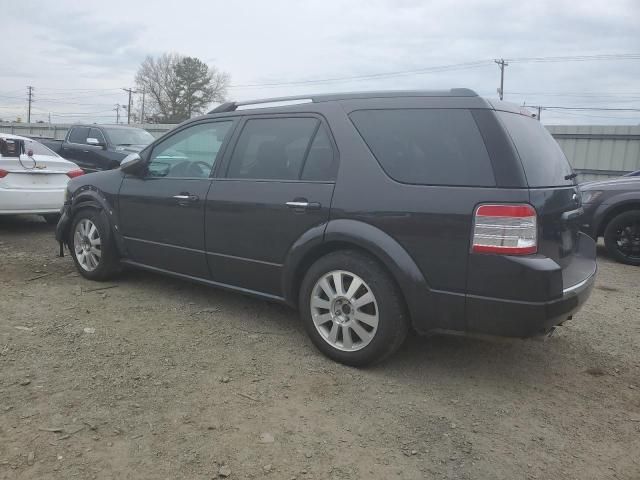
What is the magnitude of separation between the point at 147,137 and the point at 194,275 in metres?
9.72

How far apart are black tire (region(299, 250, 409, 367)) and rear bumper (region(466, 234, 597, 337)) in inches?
16.9

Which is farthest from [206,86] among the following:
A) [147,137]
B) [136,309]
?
[136,309]

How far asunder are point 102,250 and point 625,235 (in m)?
6.52

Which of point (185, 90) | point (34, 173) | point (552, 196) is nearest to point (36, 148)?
point (34, 173)

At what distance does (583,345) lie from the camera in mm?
4070

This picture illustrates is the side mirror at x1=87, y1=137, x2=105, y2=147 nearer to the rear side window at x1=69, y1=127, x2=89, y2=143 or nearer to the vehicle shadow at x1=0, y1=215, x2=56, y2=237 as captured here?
the rear side window at x1=69, y1=127, x2=89, y2=143

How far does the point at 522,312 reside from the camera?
2900mm

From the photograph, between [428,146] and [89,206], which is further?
[89,206]

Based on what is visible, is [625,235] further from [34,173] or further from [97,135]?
[97,135]

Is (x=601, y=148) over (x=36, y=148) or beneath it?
over

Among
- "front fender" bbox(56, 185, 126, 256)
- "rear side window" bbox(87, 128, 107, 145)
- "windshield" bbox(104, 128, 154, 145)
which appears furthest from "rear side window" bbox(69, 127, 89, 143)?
"front fender" bbox(56, 185, 126, 256)

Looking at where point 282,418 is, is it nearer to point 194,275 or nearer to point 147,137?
point 194,275

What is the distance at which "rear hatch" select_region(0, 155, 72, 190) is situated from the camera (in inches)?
285

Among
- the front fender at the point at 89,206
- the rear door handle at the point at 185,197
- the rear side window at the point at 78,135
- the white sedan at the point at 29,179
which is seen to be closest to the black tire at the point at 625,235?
the rear door handle at the point at 185,197
